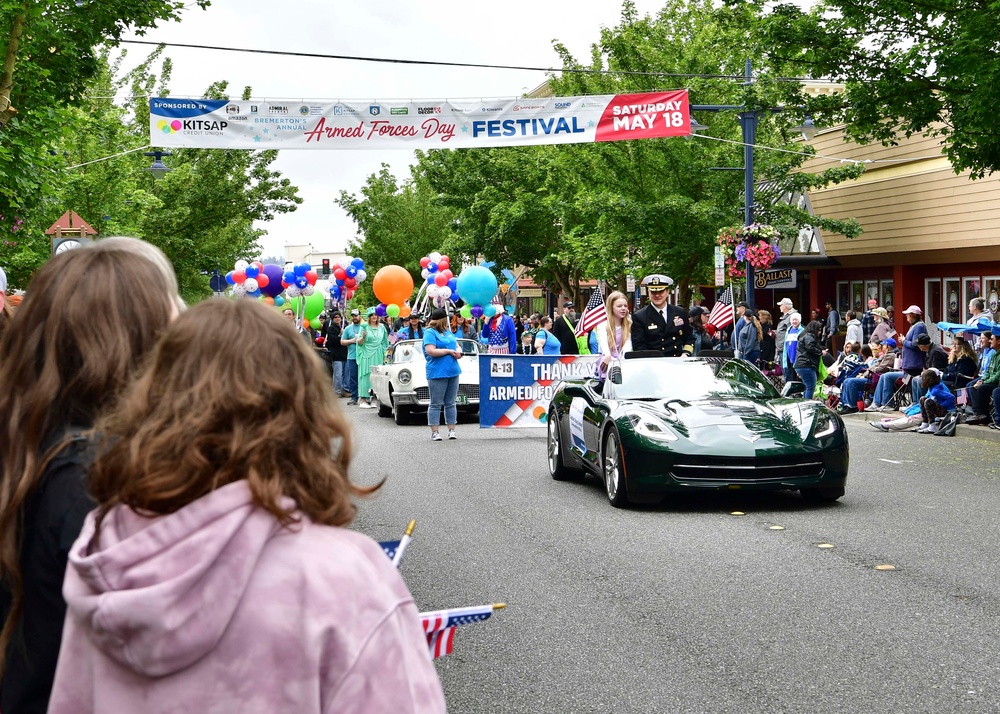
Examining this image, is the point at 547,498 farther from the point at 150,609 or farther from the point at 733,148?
the point at 733,148

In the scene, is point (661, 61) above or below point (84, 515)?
above

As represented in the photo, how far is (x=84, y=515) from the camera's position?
2.15 m

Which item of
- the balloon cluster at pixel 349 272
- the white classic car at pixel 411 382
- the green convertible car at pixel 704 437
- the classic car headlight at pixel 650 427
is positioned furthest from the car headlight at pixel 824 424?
the balloon cluster at pixel 349 272

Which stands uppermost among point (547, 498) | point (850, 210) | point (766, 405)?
point (850, 210)

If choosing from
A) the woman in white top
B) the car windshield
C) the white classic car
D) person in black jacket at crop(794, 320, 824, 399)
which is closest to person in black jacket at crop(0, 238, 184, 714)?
the car windshield

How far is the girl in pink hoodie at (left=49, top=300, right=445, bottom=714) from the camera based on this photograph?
175cm

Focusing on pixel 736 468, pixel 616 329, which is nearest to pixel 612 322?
pixel 616 329

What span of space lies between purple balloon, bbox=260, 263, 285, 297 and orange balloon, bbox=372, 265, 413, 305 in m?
2.72

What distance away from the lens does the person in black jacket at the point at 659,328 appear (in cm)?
1412

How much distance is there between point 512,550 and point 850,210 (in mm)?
28297

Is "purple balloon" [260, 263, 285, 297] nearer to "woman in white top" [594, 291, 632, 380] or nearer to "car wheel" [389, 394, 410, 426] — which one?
"car wheel" [389, 394, 410, 426]

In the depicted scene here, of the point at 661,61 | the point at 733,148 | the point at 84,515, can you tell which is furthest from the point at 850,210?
the point at 84,515

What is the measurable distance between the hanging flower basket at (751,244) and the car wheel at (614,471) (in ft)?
52.5

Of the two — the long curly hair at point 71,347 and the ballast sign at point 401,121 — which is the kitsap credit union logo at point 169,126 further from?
the long curly hair at point 71,347
